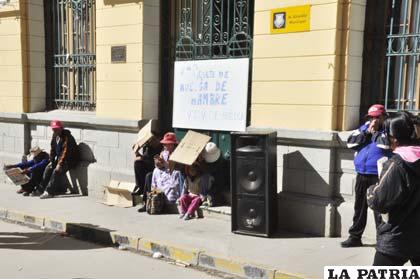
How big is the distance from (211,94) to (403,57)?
9.52ft

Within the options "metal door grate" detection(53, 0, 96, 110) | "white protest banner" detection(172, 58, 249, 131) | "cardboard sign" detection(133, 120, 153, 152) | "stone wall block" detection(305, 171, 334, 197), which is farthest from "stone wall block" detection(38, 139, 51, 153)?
"stone wall block" detection(305, 171, 334, 197)

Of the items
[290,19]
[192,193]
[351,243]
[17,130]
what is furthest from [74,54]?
[351,243]

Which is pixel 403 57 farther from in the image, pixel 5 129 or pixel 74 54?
pixel 5 129

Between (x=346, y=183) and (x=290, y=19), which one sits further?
Result: (x=290, y=19)

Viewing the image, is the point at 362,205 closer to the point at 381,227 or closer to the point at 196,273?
the point at 196,273

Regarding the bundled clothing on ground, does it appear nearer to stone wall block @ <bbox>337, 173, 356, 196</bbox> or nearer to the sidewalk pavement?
the sidewalk pavement

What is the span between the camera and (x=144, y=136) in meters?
8.55

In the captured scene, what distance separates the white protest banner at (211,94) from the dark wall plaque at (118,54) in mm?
972

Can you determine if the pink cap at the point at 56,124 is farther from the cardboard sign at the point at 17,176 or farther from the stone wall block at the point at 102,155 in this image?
the cardboard sign at the point at 17,176

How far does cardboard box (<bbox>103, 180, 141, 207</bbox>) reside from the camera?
8.81m

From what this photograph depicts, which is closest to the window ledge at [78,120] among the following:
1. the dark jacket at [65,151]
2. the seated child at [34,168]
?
the dark jacket at [65,151]

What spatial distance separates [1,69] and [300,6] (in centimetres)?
735

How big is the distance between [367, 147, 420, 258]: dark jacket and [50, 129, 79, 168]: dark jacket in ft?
23.6

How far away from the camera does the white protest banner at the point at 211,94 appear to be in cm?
788
